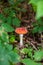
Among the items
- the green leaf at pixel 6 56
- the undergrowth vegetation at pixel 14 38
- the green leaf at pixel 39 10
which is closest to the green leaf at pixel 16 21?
the undergrowth vegetation at pixel 14 38

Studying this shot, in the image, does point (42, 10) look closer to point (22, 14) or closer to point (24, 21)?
point (24, 21)

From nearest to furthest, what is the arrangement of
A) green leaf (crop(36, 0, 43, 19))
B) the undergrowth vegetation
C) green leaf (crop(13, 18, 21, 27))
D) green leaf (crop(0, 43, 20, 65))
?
green leaf (crop(36, 0, 43, 19)) → the undergrowth vegetation → green leaf (crop(0, 43, 20, 65)) → green leaf (crop(13, 18, 21, 27))

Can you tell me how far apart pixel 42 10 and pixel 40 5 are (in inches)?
1.4

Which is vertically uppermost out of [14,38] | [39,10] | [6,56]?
[39,10]

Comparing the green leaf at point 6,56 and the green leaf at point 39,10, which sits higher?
the green leaf at point 39,10

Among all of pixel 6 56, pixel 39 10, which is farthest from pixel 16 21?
pixel 39 10

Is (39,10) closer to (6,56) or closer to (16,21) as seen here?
(6,56)

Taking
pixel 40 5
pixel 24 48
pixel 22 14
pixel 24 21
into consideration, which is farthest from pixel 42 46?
pixel 40 5

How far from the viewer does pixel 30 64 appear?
1.80 metres

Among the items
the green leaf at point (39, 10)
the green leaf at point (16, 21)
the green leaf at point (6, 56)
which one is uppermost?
the green leaf at point (39, 10)

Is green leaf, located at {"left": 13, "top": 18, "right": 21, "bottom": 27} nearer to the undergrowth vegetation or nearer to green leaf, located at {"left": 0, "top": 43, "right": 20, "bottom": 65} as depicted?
the undergrowth vegetation

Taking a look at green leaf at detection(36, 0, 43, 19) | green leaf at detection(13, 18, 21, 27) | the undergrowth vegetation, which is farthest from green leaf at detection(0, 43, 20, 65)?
green leaf at detection(13, 18, 21, 27)

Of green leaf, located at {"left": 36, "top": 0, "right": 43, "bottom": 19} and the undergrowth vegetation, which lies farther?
the undergrowth vegetation

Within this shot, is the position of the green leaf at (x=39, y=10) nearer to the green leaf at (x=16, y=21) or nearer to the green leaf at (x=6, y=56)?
the green leaf at (x=6, y=56)
